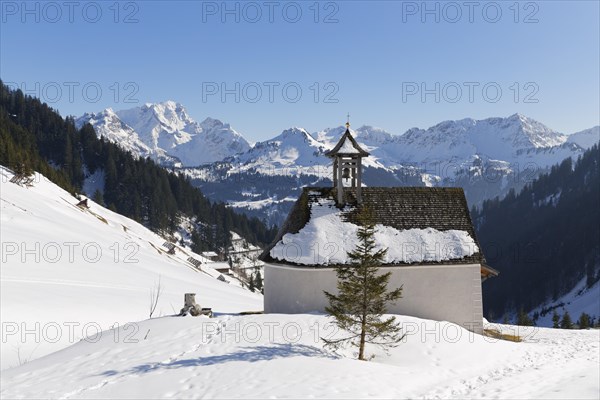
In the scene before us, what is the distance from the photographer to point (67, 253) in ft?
135

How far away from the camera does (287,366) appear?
50.9ft

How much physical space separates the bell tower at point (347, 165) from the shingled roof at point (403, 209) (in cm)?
51

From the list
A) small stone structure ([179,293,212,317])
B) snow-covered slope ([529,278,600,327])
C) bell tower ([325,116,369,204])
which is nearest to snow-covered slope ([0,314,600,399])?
small stone structure ([179,293,212,317])

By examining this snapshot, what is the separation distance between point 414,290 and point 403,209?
15.8ft

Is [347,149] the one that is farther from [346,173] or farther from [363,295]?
[363,295]

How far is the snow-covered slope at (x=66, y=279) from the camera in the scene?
24.7 meters

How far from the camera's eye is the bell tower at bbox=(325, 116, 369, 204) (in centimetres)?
2603

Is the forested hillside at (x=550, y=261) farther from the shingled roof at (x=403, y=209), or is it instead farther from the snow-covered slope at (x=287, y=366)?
the snow-covered slope at (x=287, y=366)

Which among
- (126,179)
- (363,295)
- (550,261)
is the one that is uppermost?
(126,179)

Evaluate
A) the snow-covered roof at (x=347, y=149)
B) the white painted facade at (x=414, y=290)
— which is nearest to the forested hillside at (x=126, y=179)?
the snow-covered roof at (x=347, y=149)

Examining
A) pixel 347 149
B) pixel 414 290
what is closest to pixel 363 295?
pixel 414 290

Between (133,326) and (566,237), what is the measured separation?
19801 centimetres

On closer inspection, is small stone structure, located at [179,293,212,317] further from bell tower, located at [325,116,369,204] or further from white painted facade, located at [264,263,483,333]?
bell tower, located at [325,116,369,204]

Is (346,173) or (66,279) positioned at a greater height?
(346,173)
